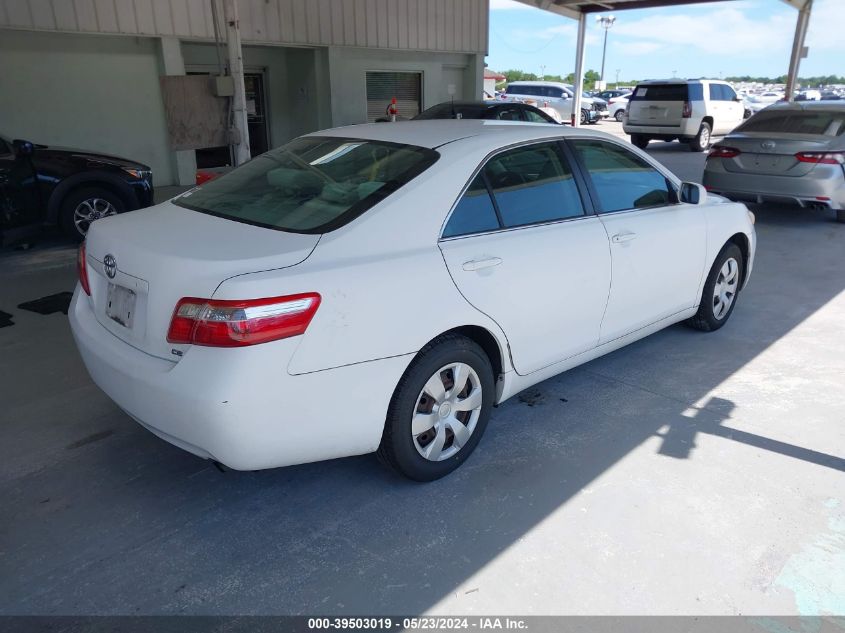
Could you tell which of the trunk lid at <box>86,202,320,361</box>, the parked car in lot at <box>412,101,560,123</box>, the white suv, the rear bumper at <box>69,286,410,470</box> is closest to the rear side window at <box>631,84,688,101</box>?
the white suv

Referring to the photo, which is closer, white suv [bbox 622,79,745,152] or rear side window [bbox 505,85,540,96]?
white suv [bbox 622,79,745,152]

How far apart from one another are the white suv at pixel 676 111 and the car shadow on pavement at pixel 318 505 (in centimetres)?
1533

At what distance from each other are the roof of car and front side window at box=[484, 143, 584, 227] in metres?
0.09

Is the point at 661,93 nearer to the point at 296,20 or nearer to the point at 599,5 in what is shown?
the point at 599,5

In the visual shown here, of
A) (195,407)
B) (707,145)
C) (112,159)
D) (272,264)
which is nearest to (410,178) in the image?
(272,264)

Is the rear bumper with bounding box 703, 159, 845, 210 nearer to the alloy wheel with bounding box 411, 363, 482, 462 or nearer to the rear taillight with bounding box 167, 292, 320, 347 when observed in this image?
the alloy wheel with bounding box 411, 363, 482, 462

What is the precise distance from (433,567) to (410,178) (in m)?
1.67

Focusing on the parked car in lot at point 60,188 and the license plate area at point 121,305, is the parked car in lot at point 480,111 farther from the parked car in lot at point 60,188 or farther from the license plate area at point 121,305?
the license plate area at point 121,305

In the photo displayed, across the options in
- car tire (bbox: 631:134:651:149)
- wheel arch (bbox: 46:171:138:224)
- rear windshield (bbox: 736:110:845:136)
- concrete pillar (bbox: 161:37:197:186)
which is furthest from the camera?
car tire (bbox: 631:134:651:149)

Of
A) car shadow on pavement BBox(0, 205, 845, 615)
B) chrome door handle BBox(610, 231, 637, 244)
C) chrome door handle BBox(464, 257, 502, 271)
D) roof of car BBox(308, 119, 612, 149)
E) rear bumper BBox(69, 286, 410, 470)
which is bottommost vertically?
car shadow on pavement BBox(0, 205, 845, 615)

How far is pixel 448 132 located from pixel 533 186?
1.76 feet

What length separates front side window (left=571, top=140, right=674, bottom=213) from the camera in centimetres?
386

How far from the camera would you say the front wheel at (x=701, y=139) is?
59.2 feet

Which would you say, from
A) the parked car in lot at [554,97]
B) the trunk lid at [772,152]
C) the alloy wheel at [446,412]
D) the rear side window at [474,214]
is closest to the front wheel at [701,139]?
the parked car in lot at [554,97]
